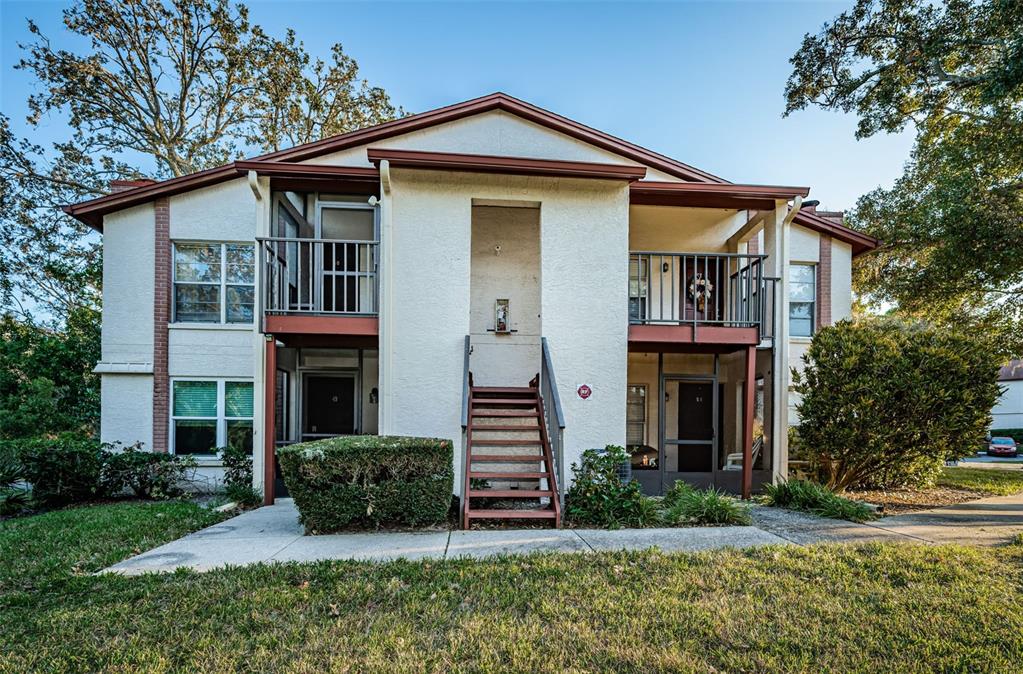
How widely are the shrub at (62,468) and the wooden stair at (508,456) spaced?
22.0 feet

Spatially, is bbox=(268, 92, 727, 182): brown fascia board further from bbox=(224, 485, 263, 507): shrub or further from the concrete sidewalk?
the concrete sidewalk

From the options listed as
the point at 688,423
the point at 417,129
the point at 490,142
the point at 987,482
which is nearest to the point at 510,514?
the point at 688,423

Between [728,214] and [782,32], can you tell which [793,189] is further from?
[782,32]

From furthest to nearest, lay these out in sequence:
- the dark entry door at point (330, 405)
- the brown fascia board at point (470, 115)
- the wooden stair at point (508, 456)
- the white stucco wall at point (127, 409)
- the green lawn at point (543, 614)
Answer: the dark entry door at point (330, 405)
the white stucco wall at point (127, 409)
the brown fascia board at point (470, 115)
the wooden stair at point (508, 456)
the green lawn at point (543, 614)

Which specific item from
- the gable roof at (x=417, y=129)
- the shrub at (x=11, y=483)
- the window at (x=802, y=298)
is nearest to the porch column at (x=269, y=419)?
the gable roof at (x=417, y=129)

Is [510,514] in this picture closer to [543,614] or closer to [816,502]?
[543,614]

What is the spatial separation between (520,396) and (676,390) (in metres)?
4.00

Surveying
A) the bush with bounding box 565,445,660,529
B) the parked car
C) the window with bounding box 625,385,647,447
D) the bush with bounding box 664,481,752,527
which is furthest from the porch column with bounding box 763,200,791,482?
the parked car

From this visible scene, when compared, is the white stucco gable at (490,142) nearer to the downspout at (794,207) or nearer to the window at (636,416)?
the downspout at (794,207)

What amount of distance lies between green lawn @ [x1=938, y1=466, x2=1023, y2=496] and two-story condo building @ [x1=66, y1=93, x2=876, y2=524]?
13.4 ft

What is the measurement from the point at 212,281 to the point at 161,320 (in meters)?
1.25

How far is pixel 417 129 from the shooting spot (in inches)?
380

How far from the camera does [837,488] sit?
886 cm

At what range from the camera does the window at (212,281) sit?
34.6 ft
